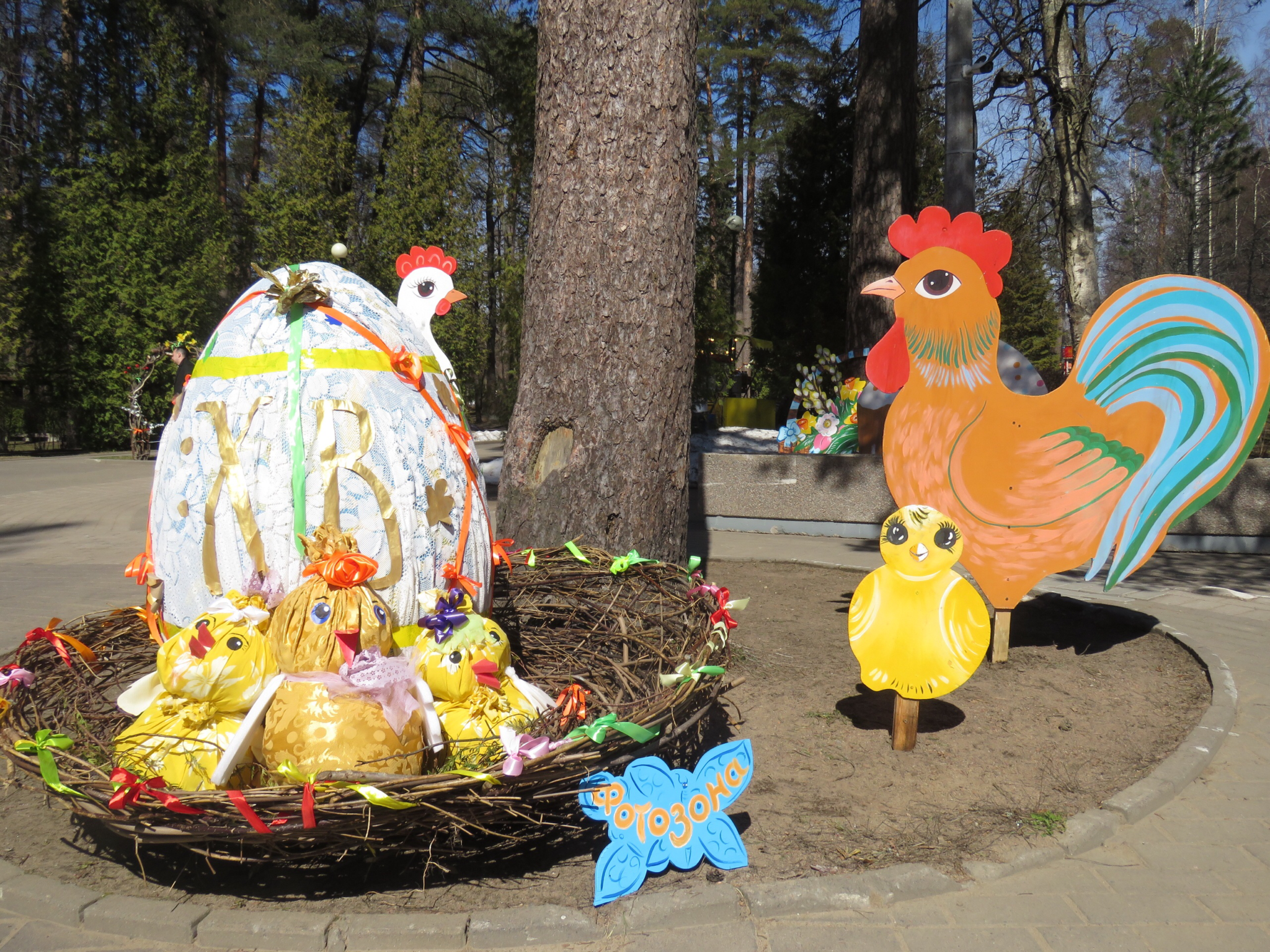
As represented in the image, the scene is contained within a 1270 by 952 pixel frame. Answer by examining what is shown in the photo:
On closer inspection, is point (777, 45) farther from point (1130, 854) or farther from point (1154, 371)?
point (1130, 854)

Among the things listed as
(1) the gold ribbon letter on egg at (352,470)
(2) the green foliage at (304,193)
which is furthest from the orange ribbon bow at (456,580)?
(2) the green foliage at (304,193)

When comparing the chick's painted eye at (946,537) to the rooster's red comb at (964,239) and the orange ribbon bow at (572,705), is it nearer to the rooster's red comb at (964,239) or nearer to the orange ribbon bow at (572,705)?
the orange ribbon bow at (572,705)

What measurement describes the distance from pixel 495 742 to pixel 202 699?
0.89m

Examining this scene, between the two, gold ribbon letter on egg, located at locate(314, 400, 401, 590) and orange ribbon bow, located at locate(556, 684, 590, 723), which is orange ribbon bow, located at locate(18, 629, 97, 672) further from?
orange ribbon bow, located at locate(556, 684, 590, 723)

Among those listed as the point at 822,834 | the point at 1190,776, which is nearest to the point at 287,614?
the point at 822,834

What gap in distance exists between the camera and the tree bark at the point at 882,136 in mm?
10391

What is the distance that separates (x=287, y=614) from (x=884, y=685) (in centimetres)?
238

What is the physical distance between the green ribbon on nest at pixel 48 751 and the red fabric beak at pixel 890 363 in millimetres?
4295

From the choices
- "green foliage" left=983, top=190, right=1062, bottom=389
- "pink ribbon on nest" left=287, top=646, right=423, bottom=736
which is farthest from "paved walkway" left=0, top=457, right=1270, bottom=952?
"green foliage" left=983, top=190, right=1062, bottom=389

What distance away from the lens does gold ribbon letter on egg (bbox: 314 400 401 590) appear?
9.45ft

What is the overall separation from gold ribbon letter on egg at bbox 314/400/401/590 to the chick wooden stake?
1.93 metres


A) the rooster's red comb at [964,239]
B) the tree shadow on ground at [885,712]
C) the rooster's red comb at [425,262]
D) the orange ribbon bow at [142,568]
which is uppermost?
the rooster's red comb at [964,239]

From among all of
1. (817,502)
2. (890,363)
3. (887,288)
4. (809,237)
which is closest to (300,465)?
(887,288)

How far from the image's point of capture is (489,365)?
96.3ft
